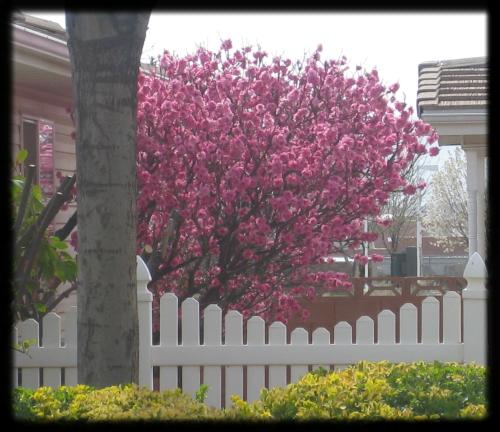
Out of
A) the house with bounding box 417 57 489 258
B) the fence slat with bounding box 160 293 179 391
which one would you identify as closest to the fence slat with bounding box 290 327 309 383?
the fence slat with bounding box 160 293 179 391

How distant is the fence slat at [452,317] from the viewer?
655 centimetres

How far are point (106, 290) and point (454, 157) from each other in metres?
33.9

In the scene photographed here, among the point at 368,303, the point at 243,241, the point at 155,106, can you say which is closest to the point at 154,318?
the point at 243,241

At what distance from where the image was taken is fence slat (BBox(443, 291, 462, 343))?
655cm

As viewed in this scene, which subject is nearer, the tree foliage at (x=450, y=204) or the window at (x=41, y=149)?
the window at (x=41, y=149)

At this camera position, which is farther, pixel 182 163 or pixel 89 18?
pixel 182 163

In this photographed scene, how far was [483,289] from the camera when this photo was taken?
654 cm

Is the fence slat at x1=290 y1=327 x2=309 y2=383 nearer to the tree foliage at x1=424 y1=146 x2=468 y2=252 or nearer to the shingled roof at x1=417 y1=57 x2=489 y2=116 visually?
the shingled roof at x1=417 y1=57 x2=489 y2=116

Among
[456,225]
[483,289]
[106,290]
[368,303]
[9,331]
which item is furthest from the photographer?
[456,225]

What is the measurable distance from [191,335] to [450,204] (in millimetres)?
31648

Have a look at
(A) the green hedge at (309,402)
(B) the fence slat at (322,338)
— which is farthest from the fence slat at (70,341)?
(A) the green hedge at (309,402)

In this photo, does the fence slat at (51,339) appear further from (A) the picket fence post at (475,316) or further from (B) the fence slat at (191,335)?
(A) the picket fence post at (475,316)

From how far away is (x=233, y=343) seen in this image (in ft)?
21.3

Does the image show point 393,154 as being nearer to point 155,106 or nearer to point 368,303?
point 155,106
